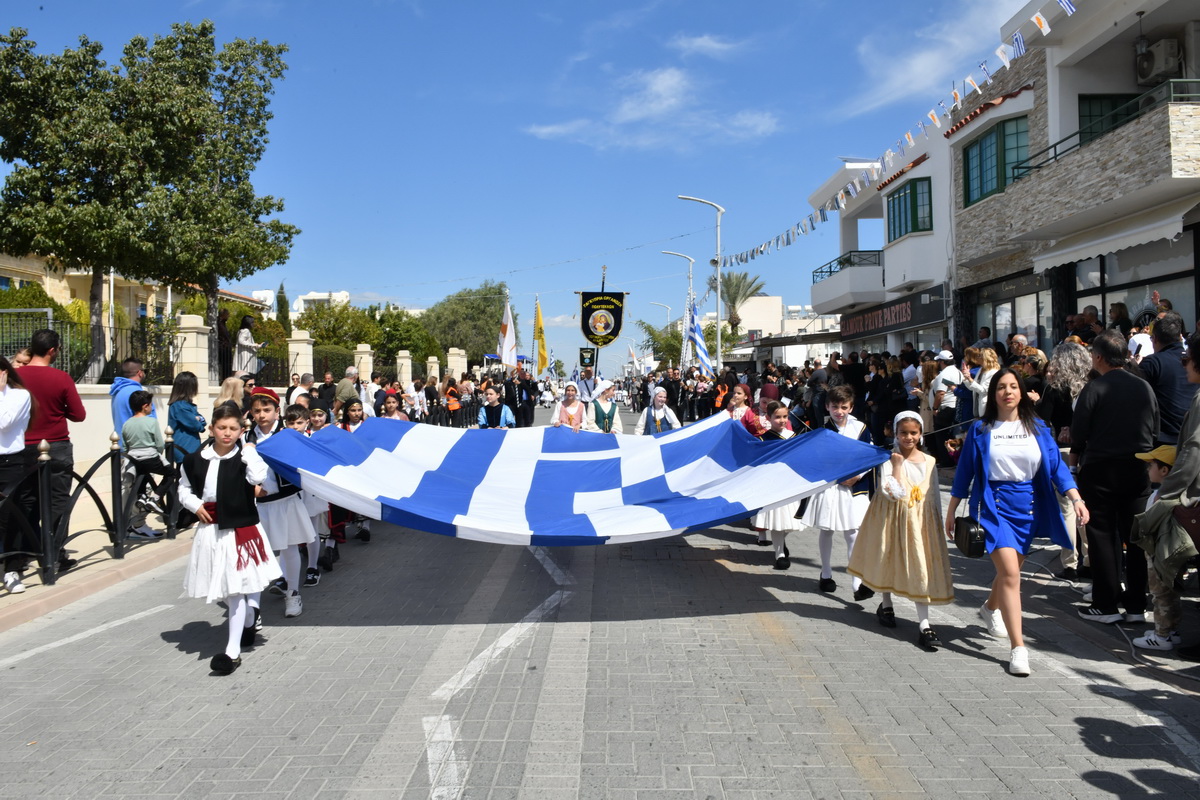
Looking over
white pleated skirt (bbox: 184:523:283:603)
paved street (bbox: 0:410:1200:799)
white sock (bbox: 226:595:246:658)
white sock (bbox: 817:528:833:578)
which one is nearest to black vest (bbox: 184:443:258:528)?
white pleated skirt (bbox: 184:523:283:603)

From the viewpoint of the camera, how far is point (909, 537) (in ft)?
18.6

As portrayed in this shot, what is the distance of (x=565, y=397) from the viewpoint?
11.2m

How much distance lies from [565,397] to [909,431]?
5.94 meters

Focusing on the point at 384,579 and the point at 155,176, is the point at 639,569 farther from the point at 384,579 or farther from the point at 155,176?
the point at 155,176

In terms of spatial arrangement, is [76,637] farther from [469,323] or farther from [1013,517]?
[469,323]

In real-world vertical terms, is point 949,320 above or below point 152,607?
above

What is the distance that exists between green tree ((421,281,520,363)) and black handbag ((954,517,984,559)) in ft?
242

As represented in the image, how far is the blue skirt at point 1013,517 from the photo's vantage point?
17.3ft

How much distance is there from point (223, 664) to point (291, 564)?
4.23 feet

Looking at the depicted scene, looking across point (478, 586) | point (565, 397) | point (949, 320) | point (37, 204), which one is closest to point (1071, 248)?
point (949, 320)

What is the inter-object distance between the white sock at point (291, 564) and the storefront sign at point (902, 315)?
21.7 m

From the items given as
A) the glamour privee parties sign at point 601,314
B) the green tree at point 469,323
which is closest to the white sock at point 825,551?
the glamour privee parties sign at point 601,314

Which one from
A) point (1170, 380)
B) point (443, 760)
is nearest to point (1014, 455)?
point (1170, 380)

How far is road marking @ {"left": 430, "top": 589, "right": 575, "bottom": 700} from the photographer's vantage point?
16.0 feet
